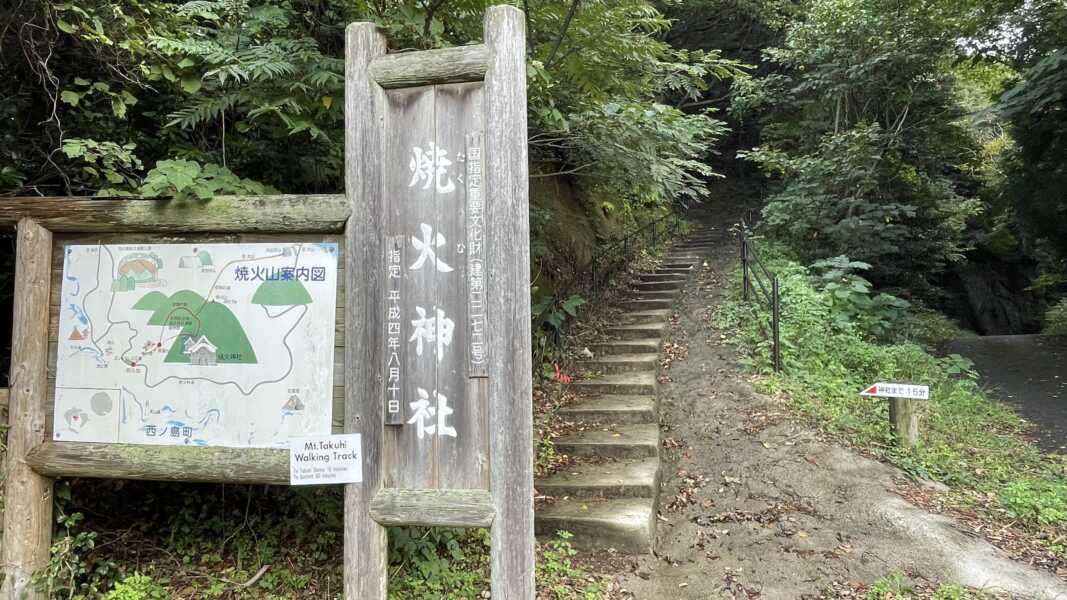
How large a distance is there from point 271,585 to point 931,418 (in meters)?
6.51

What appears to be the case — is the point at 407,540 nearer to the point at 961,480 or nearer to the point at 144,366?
the point at 144,366

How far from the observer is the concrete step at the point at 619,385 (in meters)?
6.41

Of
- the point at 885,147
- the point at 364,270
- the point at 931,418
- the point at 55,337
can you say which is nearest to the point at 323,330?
the point at 364,270

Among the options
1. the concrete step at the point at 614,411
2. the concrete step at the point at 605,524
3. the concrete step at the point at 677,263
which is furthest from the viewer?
the concrete step at the point at 677,263

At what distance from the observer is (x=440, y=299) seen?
2.75 metres

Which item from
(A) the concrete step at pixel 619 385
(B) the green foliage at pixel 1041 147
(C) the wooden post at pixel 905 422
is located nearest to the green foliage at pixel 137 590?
(A) the concrete step at pixel 619 385

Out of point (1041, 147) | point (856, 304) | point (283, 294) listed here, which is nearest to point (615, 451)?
point (283, 294)

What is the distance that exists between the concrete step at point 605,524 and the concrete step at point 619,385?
2025mm

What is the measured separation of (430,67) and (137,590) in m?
3.20

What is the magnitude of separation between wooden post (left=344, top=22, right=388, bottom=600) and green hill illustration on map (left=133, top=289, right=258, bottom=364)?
1.95 ft

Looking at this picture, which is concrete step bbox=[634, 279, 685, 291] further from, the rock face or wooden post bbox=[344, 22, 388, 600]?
the rock face

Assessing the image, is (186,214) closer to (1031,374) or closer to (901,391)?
(901,391)

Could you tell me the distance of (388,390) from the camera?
2.77 meters

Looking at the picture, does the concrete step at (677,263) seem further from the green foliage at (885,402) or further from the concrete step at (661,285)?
the green foliage at (885,402)
